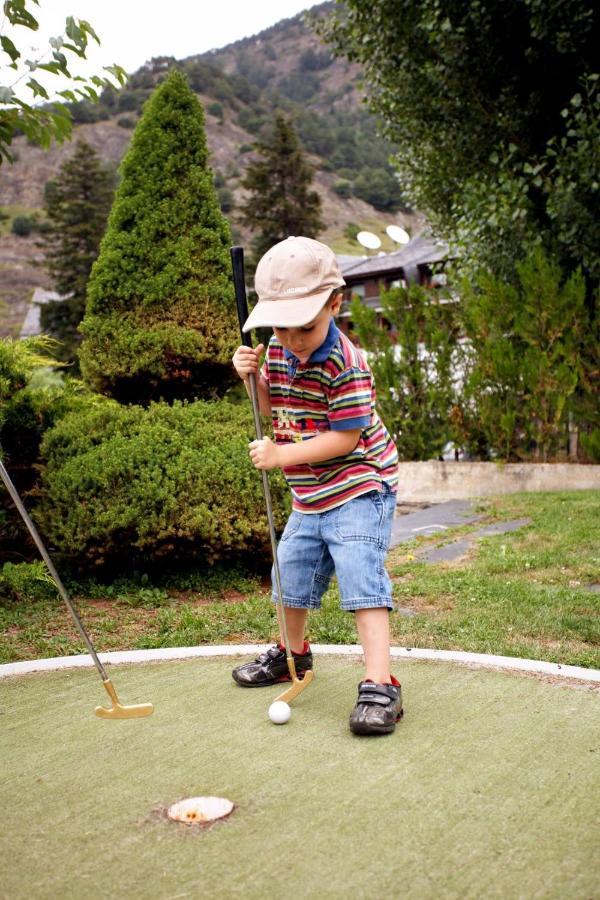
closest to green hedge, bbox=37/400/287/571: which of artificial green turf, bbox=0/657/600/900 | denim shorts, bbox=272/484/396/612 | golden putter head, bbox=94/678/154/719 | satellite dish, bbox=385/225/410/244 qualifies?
artificial green turf, bbox=0/657/600/900

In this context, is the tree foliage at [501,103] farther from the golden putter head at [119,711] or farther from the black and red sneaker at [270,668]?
the golden putter head at [119,711]

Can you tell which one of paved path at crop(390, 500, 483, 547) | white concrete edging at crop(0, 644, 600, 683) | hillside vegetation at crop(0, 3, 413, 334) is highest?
hillside vegetation at crop(0, 3, 413, 334)

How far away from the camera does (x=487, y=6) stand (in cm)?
1036

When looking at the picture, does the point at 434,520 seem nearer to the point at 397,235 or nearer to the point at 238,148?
the point at 397,235

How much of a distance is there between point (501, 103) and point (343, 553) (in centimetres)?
978

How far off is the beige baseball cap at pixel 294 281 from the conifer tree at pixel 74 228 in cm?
3418

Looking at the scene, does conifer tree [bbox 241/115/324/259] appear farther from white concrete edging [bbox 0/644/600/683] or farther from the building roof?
white concrete edging [bbox 0/644/600/683]

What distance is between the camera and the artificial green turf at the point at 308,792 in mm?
1834

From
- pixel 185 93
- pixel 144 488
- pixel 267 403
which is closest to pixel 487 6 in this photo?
pixel 185 93

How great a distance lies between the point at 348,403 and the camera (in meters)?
2.87

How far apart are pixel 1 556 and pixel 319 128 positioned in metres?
103

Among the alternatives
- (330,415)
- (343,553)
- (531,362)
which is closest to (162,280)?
(330,415)

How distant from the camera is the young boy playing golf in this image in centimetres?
280

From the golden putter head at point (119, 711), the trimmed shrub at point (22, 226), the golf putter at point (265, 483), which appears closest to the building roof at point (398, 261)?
the golf putter at point (265, 483)
